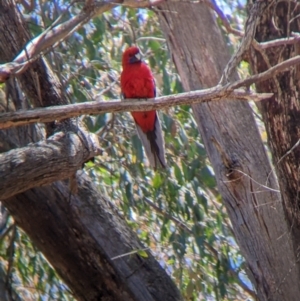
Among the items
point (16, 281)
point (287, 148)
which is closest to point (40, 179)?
point (287, 148)

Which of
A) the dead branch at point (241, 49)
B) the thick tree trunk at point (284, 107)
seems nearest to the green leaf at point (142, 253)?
the thick tree trunk at point (284, 107)

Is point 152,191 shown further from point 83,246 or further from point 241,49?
point 241,49

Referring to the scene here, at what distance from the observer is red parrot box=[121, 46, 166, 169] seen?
4.90m

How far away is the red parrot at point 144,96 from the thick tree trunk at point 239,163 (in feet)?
1.84

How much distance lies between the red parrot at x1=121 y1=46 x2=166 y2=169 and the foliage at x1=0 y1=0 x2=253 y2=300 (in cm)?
12

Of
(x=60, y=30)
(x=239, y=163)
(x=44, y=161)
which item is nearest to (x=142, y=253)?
(x=239, y=163)

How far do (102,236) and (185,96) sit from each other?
1317 mm

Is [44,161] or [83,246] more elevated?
[44,161]

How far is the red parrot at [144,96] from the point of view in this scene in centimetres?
490

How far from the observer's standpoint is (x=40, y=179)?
337cm

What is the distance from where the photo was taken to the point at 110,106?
301 cm

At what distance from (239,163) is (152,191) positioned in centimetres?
139

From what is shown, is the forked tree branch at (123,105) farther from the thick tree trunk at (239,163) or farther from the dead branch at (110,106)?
the thick tree trunk at (239,163)

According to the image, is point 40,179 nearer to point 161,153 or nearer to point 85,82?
point 161,153
